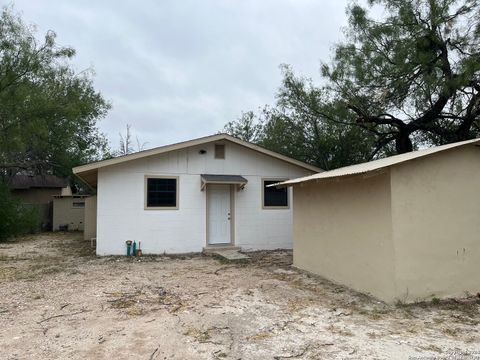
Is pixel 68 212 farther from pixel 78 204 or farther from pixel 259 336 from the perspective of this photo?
pixel 259 336

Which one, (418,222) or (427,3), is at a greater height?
(427,3)

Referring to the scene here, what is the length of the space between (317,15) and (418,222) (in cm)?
940

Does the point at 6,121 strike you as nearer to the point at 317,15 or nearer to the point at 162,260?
the point at 162,260

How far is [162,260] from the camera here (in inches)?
399

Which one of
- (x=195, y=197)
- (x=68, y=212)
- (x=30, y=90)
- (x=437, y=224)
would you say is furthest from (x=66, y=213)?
(x=437, y=224)

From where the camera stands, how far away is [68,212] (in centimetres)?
2042

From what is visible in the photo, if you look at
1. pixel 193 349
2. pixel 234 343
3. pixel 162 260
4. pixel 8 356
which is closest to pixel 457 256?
pixel 234 343

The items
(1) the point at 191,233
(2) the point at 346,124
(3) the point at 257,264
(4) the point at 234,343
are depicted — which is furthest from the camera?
(2) the point at 346,124

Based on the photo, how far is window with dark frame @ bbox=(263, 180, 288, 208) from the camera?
12.2 metres

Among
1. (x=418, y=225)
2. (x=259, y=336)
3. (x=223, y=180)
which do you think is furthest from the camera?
(x=223, y=180)

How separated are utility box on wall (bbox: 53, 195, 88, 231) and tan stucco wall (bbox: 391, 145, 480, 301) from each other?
18008 mm

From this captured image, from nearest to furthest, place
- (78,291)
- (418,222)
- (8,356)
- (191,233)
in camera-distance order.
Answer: (8,356) → (418,222) → (78,291) → (191,233)

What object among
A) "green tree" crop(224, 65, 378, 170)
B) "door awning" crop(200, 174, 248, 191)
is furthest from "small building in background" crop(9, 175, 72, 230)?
"door awning" crop(200, 174, 248, 191)

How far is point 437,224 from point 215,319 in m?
3.62
